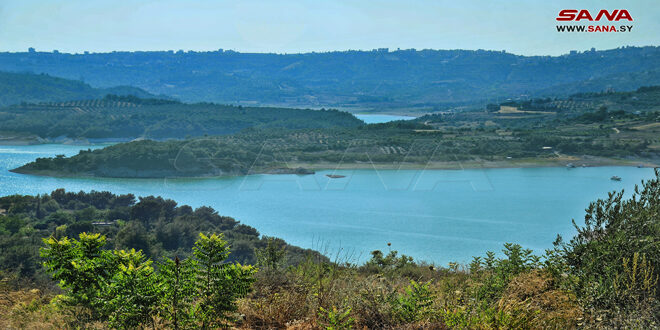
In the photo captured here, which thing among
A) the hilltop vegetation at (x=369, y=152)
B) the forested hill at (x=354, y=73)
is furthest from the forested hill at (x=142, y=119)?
the forested hill at (x=354, y=73)

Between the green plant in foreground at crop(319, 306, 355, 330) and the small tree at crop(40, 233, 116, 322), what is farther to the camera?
the small tree at crop(40, 233, 116, 322)

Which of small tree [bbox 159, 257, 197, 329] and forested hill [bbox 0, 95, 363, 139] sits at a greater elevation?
forested hill [bbox 0, 95, 363, 139]

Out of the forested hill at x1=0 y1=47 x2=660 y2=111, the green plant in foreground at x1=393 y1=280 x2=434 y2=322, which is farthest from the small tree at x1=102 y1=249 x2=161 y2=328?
the forested hill at x1=0 y1=47 x2=660 y2=111

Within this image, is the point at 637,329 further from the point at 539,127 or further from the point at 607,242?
the point at 539,127

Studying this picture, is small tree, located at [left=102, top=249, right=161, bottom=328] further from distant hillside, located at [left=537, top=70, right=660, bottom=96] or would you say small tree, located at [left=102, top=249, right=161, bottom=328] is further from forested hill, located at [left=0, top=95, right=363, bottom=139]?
distant hillside, located at [left=537, top=70, right=660, bottom=96]

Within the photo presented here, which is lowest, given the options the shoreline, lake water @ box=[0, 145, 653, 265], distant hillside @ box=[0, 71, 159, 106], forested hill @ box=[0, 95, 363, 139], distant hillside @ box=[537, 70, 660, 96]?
Answer: lake water @ box=[0, 145, 653, 265]

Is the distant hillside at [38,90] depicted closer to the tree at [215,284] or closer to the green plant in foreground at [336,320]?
the tree at [215,284]
